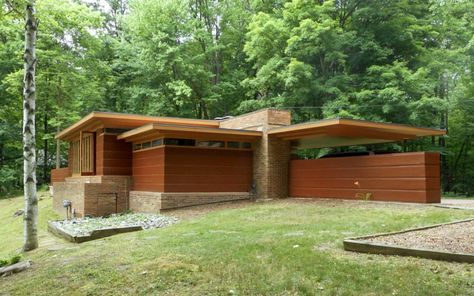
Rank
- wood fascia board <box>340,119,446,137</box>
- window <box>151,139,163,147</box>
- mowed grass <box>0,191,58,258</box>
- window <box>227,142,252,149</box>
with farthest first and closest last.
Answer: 1. window <box>227,142,252,149</box>
2. window <box>151,139,163,147</box>
3. wood fascia board <box>340,119,446,137</box>
4. mowed grass <box>0,191,58,258</box>

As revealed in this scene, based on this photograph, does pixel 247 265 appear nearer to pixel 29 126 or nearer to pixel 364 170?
pixel 29 126

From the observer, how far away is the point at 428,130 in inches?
568

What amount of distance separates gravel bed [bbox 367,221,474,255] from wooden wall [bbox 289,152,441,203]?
3.50m

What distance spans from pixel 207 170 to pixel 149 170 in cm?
211

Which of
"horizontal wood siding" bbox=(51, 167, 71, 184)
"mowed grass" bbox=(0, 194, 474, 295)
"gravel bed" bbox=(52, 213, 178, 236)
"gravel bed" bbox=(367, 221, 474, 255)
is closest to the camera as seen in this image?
"mowed grass" bbox=(0, 194, 474, 295)

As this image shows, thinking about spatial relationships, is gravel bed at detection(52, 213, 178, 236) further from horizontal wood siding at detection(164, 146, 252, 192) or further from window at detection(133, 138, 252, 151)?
window at detection(133, 138, 252, 151)

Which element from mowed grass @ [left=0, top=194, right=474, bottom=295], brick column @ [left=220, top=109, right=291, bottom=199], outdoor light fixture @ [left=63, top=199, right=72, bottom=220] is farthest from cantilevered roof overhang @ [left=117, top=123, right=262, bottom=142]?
mowed grass @ [left=0, top=194, right=474, bottom=295]

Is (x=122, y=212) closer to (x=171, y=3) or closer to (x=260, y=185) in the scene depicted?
(x=260, y=185)

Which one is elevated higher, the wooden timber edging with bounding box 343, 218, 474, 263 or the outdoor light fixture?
the wooden timber edging with bounding box 343, 218, 474, 263

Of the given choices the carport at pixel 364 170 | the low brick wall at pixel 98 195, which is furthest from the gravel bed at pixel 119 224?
the carport at pixel 364 170

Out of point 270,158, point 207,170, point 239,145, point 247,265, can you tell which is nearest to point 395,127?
point 270,158

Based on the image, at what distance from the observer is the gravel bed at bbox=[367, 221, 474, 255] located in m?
5.64

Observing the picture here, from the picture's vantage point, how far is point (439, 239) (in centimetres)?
629

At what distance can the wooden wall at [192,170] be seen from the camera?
13625 millimetres
